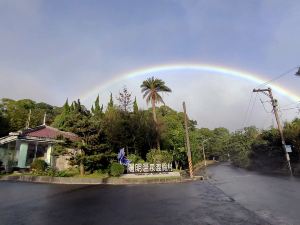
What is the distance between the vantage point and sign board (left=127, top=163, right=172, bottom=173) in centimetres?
2762

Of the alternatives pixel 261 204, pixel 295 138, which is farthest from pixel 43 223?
pixel 295 138

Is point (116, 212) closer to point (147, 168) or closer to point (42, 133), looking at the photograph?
point (147, 168)

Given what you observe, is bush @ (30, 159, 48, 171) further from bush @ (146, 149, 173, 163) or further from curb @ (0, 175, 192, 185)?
bush @ (146, 149, 173, 163)

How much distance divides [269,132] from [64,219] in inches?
1375

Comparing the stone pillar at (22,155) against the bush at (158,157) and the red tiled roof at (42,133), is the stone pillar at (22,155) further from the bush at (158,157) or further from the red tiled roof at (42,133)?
the bush at (158,157)

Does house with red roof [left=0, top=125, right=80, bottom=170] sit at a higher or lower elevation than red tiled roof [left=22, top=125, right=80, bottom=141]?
lower

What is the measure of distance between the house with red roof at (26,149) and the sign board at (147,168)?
6.57 m

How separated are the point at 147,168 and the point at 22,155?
44.4 ft

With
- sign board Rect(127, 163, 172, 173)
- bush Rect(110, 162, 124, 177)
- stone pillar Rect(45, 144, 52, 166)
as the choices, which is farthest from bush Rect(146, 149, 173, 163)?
stone pillar Rect(45, 144, 52, 166)

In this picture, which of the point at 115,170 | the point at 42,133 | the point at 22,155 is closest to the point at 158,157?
the point at 115,170

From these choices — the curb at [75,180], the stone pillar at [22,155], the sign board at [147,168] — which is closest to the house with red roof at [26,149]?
the stone pillar at [22,155]

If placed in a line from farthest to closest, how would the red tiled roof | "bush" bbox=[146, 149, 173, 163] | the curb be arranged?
"bush" bbox=[146, 149, 173, 163] → the red tiled roof → the curb

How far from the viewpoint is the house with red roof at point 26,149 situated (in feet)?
92.7

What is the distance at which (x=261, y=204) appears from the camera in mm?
10883
